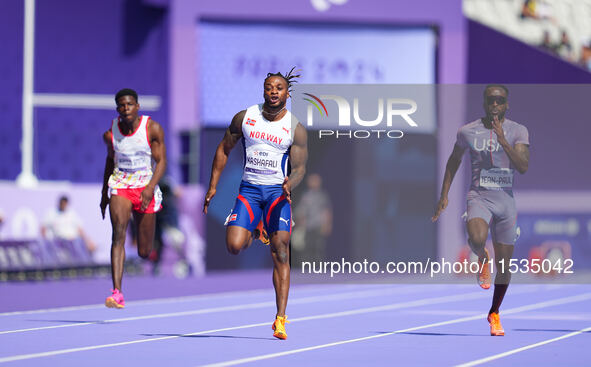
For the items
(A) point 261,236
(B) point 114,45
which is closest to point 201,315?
(A) point 261,236

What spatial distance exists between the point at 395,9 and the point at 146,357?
65.0 feet

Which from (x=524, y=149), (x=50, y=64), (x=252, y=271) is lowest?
(x=252, y=271)

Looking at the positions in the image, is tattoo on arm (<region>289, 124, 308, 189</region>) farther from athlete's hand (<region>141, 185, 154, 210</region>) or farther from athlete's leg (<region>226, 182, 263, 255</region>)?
athlete's hand (<region>141, 185, 154, 210</region>)

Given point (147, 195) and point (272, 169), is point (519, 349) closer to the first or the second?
point (272, 169)

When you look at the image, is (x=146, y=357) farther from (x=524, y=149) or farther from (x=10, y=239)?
(x=10, y=239)

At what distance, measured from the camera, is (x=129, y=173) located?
42.0 feet

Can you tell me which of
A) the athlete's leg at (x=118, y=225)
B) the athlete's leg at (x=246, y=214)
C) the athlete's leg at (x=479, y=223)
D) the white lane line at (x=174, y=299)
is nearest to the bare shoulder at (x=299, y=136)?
the athlete's leg at (x=246, y=214)

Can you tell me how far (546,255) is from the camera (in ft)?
81.9

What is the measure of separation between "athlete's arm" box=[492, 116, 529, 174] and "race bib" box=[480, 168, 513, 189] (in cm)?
13

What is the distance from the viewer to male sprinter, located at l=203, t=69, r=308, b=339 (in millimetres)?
10984

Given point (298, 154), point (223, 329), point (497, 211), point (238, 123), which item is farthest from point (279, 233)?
point (497, 211)

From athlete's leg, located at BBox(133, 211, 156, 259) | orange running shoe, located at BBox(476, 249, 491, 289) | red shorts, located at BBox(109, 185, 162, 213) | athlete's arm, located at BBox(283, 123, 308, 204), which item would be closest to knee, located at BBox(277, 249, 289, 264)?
athlete's arm, located at BBox(283, 123, 308, 204)

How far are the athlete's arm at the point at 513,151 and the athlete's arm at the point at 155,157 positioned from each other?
11.2 ft

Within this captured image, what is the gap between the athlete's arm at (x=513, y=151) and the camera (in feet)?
37.2
